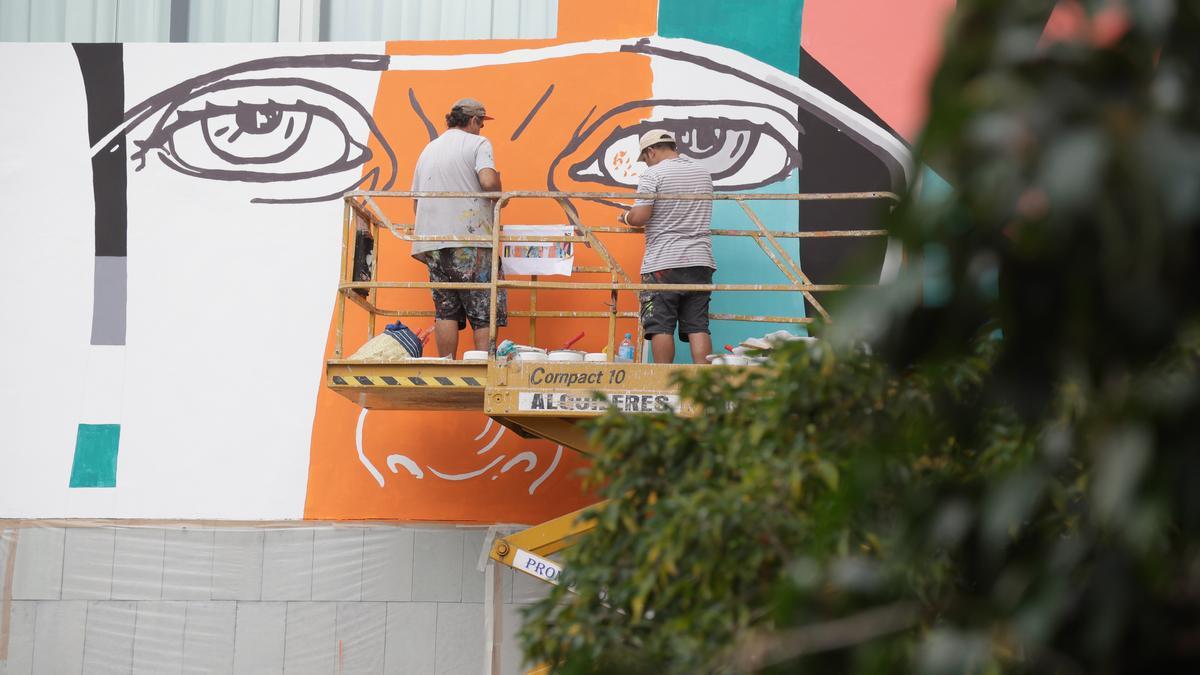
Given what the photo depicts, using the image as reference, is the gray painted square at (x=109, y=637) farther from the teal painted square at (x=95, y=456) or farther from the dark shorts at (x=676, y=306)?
the dark shorts at (x=676, y=306)

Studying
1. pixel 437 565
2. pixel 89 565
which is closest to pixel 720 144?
pixel 437 565

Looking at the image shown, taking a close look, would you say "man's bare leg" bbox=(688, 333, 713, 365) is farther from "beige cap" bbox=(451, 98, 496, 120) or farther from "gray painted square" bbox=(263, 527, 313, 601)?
"gray painted square" bbox=(263, 527, 313, 601)

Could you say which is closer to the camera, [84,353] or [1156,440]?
[1156,440]

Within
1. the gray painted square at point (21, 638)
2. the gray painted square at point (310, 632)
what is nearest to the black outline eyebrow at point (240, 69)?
the gray painted square at point (21, 638)

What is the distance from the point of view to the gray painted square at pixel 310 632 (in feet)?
31.2

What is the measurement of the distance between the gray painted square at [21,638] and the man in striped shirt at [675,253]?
15.1 feet

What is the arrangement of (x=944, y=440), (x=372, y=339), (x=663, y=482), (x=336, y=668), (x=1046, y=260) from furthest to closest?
1. (x=336, y=668)
2. (x=372, y=339)
3. (x=663, y=482)
4. (x=944, y=440)
5. (x=1046, y=260)

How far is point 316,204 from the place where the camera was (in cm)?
1030

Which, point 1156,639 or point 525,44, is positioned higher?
point 525,44

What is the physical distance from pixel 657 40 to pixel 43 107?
14.7ft

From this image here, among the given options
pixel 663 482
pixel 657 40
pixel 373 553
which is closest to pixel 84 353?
pixel 373 553

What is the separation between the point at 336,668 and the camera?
31.1 ft

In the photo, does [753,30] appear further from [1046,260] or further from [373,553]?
[1046,260]

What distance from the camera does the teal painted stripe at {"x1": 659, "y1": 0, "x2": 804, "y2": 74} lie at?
33.0ft
